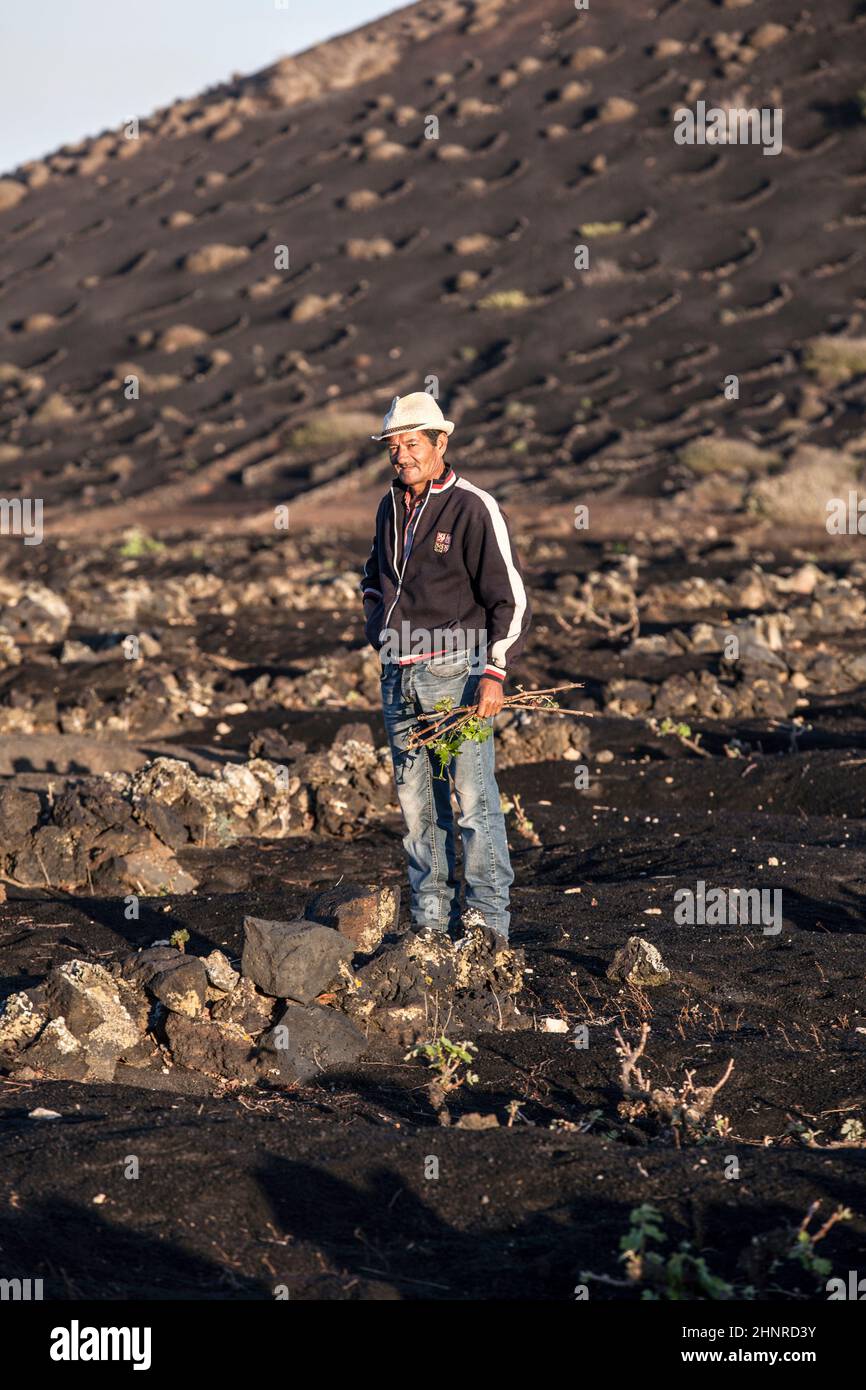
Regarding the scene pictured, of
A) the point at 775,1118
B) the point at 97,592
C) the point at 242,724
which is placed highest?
the point at 97,592

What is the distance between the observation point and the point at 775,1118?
4840mm

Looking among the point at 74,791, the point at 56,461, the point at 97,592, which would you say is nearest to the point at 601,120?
the point at 56,461

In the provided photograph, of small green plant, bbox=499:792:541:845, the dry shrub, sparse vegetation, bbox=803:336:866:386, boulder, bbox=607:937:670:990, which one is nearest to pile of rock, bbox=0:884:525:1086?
boulder, bbox=607:937:670:990

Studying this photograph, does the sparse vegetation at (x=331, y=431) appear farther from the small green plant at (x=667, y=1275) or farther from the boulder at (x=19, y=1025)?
the small green plant at (x=667, y=1275)

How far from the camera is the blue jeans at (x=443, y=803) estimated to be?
6.00 meters

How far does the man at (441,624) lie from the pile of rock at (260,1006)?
306 mm

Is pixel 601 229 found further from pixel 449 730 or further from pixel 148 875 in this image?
pixel 449 730

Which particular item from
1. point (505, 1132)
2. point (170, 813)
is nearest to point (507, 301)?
point (170, 813)

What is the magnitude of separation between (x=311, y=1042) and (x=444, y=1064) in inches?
19.5

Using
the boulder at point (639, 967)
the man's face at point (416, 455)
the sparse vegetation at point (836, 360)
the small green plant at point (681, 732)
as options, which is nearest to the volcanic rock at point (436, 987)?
the boulder at point (639, 967)

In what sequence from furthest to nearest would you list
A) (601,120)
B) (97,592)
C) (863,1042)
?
(601,120), (97,592), (863,1042)

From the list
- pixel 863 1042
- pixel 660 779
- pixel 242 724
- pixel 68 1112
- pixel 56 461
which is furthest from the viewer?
pixel 56 461

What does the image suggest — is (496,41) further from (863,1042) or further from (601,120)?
(863,1042)
